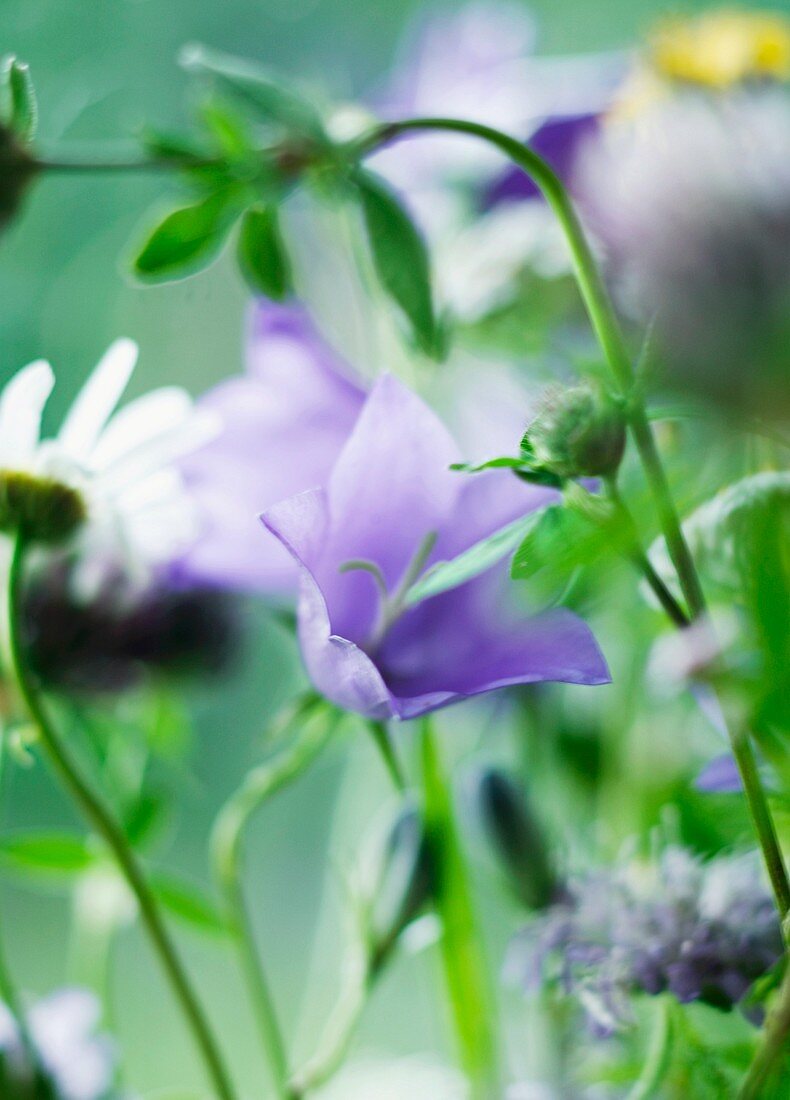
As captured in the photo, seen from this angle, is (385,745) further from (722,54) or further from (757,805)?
(722,54)

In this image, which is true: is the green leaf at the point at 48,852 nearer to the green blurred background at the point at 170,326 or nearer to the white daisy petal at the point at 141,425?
the white daisy petal at the point at 141,425

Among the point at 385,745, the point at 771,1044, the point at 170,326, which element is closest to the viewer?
the point at 771,1044

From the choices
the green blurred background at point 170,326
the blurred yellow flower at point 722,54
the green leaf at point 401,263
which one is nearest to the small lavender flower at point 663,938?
the green leaf at point 401,263

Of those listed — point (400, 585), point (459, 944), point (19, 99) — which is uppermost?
point (19, 99)

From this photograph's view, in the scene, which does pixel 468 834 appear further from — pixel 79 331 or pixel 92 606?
pixel 79 331

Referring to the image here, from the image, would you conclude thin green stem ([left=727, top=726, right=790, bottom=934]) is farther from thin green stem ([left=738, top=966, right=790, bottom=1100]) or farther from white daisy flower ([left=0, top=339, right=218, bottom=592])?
white daisy flower ([left=0, top=339, right=218, bottom=592])

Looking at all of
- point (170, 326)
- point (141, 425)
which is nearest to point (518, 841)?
point (141, 425)
